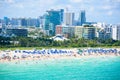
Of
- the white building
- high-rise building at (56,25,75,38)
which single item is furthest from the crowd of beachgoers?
the white building

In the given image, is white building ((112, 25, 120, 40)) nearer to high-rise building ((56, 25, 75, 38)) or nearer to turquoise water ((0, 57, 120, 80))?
high-rise building ((56, 25, 75, 38))

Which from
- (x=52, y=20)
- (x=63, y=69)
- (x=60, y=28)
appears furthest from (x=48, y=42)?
(x=52, y=20)

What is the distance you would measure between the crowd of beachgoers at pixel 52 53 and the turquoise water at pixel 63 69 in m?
0.26

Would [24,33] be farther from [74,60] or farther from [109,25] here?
[109,25]

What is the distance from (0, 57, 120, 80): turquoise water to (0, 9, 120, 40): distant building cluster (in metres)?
2.00

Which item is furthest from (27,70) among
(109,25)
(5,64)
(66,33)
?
(109,25)

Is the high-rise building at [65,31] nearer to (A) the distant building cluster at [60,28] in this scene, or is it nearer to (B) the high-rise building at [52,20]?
(A) the distant building cluster at [60,28]

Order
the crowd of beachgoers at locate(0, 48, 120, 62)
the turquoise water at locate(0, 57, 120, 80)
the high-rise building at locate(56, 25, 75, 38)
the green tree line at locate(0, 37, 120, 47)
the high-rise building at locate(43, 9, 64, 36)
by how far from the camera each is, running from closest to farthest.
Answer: the turquoise water at locate(0, 57, 120, 80) → the crowd of beachgoers at locate(0, 48, 120, 62) → the green tree line at locate(0, 37, 120, 47) → the high-rise building at locate(56, 25, 75, 38) → the high-rise building at locate(43, 9, 64, 36)

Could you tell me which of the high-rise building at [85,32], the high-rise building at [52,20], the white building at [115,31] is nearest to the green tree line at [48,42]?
the high-rise building at [85,32]

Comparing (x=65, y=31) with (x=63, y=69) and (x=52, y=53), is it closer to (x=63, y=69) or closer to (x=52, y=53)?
(x=52, y=53)

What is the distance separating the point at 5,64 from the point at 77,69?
233cm

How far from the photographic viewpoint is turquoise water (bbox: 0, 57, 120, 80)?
34.6 ft

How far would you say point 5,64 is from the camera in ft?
37.3

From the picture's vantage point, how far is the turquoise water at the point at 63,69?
1055 centimetres
